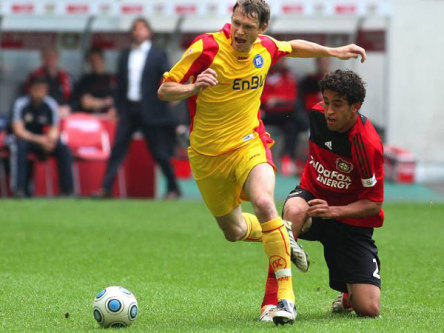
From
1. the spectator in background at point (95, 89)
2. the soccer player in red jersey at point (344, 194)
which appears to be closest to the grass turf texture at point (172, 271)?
the soccer player in red jersey at point (344, 194)

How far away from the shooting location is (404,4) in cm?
2011

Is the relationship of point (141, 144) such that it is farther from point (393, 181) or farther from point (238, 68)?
point (238, 68)

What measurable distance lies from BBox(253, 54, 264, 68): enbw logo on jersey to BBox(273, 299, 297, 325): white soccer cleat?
191cm

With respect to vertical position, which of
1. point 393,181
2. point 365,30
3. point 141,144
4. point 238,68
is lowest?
point 393,181

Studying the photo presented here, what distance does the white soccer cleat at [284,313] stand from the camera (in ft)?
22.1

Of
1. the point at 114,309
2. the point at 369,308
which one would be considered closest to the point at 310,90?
the point at 369,308

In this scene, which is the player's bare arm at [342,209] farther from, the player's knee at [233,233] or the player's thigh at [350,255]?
the player's knee at [233,233]

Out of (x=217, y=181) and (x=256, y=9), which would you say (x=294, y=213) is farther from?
(x=256, y=9)

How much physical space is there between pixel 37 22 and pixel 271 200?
1271 centimetres

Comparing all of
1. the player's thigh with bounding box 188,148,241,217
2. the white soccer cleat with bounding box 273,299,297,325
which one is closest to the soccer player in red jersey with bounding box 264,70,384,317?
the white soccer cleat with bounding box 273,299,297,325

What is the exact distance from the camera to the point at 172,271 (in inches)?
375

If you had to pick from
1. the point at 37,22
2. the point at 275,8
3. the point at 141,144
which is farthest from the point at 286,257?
the point at 37,22

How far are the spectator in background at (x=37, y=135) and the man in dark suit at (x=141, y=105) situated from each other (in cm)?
81

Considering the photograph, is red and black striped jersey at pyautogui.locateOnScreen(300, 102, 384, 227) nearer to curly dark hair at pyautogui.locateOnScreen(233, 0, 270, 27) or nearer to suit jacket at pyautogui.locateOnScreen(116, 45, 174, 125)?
curly dark hair at pyautogui.locateOnScreen(233, 0, 270, 27)
